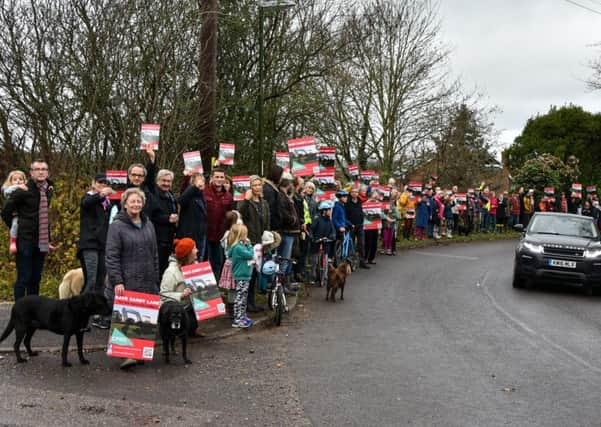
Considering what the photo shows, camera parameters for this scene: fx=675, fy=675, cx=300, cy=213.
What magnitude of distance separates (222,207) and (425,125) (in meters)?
23.5

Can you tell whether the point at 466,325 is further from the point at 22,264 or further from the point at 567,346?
the point at 22,264

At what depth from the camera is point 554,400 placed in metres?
6.67

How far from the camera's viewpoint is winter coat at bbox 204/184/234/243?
1089 centimetres

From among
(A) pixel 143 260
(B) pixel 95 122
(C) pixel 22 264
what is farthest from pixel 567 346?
(B) pixel 95 122

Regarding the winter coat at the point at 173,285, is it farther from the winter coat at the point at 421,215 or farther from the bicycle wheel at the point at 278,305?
the winter coat at the point at 421,215

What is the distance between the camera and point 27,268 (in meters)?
8.58

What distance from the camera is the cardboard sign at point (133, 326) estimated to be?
7184 millimetres

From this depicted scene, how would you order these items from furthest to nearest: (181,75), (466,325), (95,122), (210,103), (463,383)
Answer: (181,75)
(95,122)
(210,103)
(466,325)
(463,383)

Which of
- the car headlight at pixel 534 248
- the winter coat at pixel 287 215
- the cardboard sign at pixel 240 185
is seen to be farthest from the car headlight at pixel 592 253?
the cardboard sign at pixel 240 185

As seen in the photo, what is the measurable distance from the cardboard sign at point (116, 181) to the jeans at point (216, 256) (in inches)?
74.8

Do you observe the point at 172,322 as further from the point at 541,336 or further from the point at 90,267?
the point at 541,336

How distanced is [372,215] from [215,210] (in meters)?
7.73

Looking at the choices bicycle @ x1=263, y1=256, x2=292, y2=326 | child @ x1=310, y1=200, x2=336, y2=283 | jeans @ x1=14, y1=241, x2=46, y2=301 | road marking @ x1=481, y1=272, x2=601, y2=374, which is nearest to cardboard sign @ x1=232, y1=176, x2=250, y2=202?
child @ x1=310, y1=200, x2=336, y2=283

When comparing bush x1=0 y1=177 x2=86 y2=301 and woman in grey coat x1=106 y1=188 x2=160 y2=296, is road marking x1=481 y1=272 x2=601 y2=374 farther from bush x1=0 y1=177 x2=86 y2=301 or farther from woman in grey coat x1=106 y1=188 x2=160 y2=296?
bush x1=0 y1=177 x2=86 y2=301
